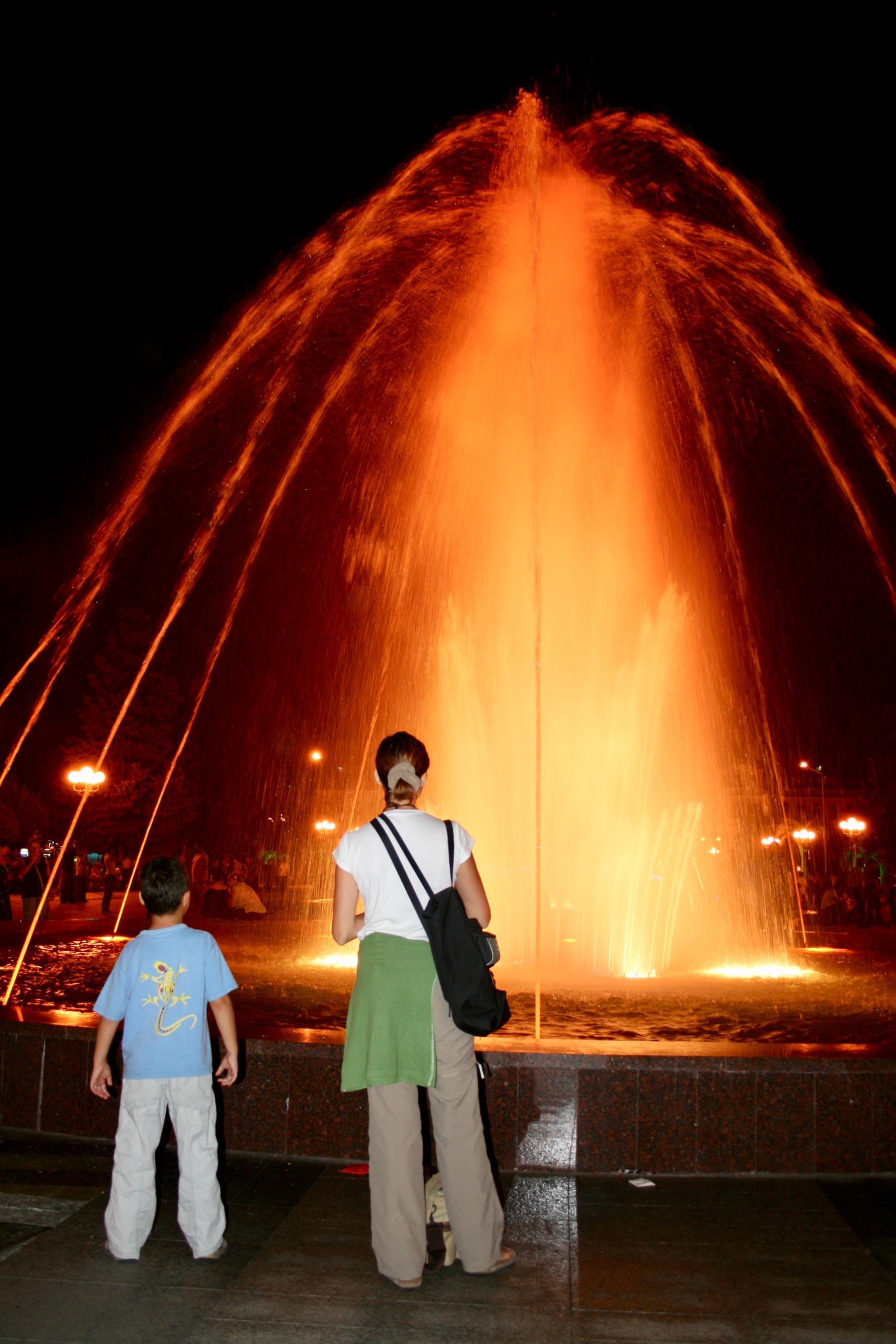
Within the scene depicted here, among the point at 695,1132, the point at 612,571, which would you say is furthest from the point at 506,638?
the point at 695,1132

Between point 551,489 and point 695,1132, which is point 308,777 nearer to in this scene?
point 551,489

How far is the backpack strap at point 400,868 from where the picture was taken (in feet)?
14.6

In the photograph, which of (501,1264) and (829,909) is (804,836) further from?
(501,1264)

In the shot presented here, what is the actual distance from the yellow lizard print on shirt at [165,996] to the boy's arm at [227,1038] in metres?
0.10

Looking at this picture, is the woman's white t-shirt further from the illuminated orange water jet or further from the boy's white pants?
Answer: the illuminated orange water jet

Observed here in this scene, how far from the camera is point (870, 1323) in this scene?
400 cm

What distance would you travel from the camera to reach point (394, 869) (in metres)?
4.52

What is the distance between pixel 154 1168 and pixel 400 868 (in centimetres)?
154

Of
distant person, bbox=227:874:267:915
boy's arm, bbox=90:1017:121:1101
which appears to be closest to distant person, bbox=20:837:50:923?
distant person, bbox=227:874:267:915

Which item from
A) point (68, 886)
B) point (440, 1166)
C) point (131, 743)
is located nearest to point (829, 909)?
point (68, 886)

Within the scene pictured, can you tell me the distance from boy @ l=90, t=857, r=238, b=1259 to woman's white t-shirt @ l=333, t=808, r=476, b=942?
2.10 ft

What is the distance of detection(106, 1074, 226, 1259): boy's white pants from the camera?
4504 millimetres

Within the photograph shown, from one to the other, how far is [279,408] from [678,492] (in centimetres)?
600

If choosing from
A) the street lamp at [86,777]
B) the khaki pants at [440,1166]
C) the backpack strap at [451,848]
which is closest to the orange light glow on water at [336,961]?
the khaki pants at [440,1166]
